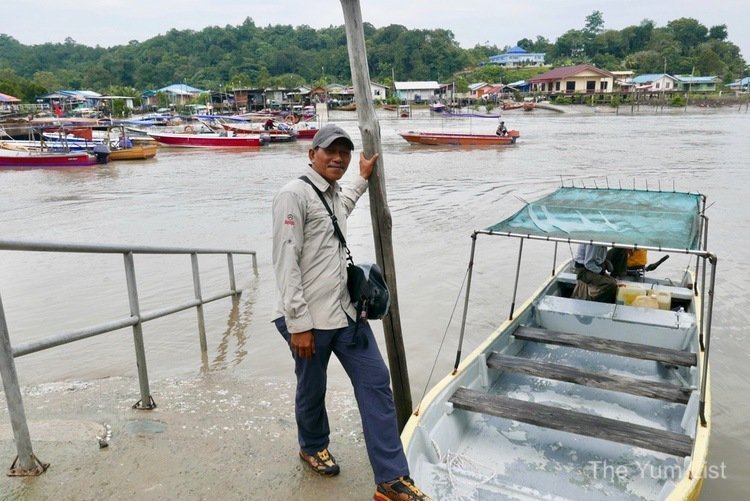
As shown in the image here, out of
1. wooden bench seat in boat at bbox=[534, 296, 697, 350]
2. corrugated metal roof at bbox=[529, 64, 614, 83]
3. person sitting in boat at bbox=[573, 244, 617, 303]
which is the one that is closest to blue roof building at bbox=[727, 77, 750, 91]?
corrugated metal roof at bbox=[529, 64, 614, 83]

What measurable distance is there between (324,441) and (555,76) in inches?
3378

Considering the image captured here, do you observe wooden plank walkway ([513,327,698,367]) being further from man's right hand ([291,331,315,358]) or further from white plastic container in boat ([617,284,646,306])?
man's right hand ([291,331,315,358])

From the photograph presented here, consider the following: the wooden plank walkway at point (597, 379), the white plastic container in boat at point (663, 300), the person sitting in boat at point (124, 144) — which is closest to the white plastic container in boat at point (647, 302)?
the white plastic container in boat at point (663, 300)

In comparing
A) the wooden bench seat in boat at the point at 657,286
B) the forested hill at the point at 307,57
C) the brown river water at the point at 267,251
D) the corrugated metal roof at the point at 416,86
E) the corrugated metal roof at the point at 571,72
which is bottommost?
the brown river water at the point at 267,251

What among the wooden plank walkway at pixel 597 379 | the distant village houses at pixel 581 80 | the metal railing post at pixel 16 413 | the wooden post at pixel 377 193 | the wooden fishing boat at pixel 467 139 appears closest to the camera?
the metal railing post at pixel 16 413

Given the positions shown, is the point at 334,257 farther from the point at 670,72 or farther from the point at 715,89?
the point at 670,72

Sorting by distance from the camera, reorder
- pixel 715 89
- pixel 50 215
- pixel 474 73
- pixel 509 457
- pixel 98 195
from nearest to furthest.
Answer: pixel 509 457 < pixel 50 215 < pixel 98 195 < pixel 715 89 < pixel 474 73

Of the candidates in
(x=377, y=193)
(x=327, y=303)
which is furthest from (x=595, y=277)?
(x=327, y=303)

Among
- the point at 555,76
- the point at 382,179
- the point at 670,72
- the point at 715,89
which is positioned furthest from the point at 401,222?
the point at 670,72

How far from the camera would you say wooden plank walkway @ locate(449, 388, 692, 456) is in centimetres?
334

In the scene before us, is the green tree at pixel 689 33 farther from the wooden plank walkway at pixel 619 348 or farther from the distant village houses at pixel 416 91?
the wooden plank walkway at pixel 619 348

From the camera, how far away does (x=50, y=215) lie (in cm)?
1622

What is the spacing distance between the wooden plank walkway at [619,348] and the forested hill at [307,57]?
88431 mm

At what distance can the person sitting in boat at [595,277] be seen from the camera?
5.96 metres
